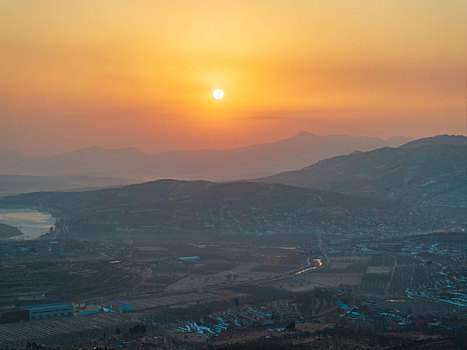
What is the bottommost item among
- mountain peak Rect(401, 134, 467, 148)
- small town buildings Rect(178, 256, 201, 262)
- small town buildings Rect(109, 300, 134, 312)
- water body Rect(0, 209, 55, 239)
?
small town buildings Rect(109, 300, 134, 312)

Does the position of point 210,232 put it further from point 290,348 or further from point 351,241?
point 290,348

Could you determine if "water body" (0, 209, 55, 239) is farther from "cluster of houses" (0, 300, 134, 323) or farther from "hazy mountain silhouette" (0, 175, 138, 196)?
"hazy mountain silhouette" (0, 175, 138, 196)

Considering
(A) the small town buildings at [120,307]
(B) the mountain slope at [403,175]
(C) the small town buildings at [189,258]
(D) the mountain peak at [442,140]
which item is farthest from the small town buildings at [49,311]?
(D) the mountain peak at [442,140]

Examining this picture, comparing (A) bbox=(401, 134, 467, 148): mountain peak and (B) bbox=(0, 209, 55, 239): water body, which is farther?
(A) bbox=(401, 134, 467, 148): mountain peak

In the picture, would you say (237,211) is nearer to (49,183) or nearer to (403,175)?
(403,175)

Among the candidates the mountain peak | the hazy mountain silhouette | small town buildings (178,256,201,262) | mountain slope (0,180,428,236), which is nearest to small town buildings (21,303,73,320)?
small town buildings (178,256,201,262)

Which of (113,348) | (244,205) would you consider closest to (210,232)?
(244,205)

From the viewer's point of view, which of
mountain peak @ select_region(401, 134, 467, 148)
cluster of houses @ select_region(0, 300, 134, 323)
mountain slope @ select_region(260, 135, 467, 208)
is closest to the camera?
cluster of houses @ select_region(0, 300, 134, 323)
